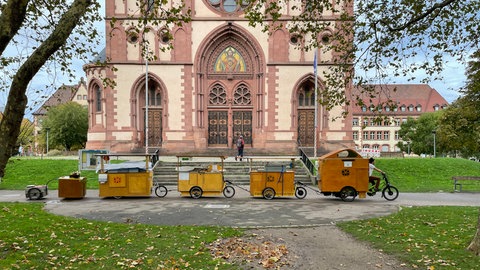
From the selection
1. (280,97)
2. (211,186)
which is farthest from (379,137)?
Result: (211,186)

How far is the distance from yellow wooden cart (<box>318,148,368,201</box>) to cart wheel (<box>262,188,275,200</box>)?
1863mm

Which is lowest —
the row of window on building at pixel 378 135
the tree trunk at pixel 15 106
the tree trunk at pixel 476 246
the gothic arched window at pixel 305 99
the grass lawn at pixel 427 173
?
the grass lawn at pixel 427 173

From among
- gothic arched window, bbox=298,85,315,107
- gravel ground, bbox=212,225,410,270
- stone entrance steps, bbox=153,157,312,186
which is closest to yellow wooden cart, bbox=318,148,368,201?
stone entrance steps, bbox=153,157,312,186

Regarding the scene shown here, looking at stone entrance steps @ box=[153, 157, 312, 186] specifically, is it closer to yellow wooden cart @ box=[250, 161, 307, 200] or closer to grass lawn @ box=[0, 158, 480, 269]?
yellow wooden cart @ box=[250, 161, 307, 200]

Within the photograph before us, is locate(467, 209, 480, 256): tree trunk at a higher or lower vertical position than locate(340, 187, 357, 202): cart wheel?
higher

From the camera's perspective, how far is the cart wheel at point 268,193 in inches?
548

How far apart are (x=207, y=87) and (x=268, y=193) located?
718 inches

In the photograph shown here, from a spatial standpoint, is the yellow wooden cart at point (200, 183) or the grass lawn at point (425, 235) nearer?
the grass lawn at point (425, 235)

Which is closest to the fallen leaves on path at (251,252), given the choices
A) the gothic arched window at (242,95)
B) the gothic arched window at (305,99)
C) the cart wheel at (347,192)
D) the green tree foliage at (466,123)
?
the cart wheel at (347,192)

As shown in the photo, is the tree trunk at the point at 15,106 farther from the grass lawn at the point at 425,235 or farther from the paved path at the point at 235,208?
the grass lawn at the point at 425,235

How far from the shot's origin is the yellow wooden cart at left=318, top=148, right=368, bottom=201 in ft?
44.3

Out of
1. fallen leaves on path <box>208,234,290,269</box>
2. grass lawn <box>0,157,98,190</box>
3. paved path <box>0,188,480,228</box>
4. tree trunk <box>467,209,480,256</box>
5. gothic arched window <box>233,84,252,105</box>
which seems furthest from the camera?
gothic arched window <box>233,84,252,105</box>

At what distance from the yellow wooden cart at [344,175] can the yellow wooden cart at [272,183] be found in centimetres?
125

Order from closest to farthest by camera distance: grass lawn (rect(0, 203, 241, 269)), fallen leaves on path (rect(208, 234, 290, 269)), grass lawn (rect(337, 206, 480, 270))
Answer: grass lawn (rect(0, 203, 241, 269)) → grass lawn (rect(337, 206, 480, 270)) → fallen leaves on path (rect(208, 234, 290, 269))
